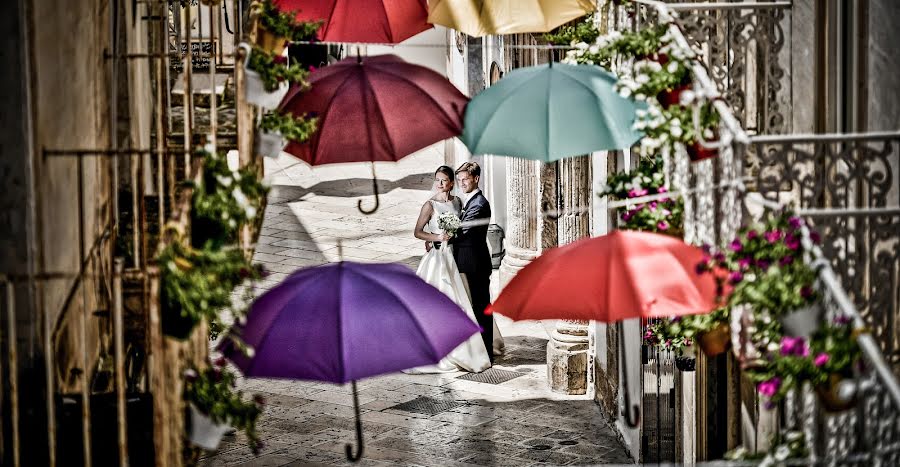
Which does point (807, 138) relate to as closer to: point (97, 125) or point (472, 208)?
point (97, 125)

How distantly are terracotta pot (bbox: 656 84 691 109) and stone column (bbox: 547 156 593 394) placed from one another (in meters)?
5.12

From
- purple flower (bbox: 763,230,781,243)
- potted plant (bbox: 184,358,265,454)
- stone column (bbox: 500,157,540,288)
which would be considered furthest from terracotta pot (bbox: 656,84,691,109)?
stone column (bbox: 500,157,540,288)

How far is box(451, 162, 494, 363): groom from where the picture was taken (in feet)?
56.5

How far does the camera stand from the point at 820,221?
30.5ft

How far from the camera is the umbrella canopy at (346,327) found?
35.2ft

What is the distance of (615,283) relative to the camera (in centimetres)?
1059

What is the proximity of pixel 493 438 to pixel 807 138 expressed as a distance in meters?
7.11

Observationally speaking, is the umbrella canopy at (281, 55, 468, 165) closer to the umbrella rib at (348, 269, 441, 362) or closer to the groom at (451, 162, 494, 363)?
the umbrella rib at (348, 269, 441, 362)

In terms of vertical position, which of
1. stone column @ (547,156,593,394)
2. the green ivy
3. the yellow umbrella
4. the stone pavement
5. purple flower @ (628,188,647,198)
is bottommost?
the stone pavement

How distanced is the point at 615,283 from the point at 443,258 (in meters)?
6.93

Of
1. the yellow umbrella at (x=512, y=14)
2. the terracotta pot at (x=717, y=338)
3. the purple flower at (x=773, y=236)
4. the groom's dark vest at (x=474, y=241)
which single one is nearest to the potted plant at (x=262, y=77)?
the yellow umbrella at (x=512, y=14)

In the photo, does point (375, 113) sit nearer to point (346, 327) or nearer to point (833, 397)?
point (346, 327)

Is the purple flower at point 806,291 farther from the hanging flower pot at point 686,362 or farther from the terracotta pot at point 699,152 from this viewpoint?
the hanging flower pot at point 686,362

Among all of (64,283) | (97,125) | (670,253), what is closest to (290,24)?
(97,125)
